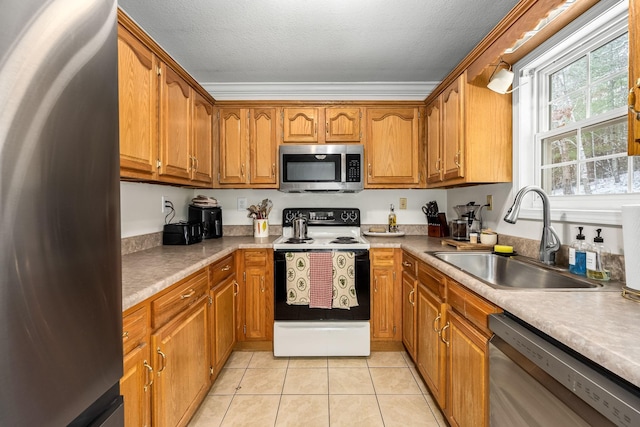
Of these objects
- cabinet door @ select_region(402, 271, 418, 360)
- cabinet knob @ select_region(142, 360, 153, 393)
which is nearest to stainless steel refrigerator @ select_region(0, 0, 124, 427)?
cabinet knob @ select_region(142, 360, 153, 393)

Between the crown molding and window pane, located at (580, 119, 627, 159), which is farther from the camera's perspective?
the crown molding

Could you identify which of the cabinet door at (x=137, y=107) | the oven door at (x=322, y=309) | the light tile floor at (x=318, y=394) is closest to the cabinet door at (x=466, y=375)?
the light tile floor at (x=318, y=394)

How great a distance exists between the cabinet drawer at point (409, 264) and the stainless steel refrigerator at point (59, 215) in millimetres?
1847

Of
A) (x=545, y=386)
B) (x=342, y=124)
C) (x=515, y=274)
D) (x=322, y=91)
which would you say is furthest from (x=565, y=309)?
(x=322, y=91)

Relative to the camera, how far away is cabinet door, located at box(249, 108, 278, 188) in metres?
2.75

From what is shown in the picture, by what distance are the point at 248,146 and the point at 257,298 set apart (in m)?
1.35

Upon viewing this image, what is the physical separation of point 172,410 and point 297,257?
1.22 meters

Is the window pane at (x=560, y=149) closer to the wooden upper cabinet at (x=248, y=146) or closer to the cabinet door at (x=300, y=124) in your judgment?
the cabinet door at (x=300, y=124)

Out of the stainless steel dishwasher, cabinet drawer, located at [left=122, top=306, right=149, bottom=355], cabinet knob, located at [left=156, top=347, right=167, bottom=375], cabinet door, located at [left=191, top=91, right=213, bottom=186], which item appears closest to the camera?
the stainless steel dishwasher

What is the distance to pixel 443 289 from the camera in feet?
5.33

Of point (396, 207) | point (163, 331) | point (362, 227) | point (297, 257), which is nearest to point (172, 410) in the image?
point (163, 331)

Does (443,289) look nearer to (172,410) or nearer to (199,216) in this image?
(172,410)

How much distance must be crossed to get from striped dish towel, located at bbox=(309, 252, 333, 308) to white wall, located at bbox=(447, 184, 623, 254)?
124cm

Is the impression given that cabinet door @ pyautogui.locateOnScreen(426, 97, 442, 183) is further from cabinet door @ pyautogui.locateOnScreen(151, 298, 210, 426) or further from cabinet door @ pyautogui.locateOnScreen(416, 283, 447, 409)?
cabinet door @ pyautogui.locateOnScreen(151, 298, 210, 426)
